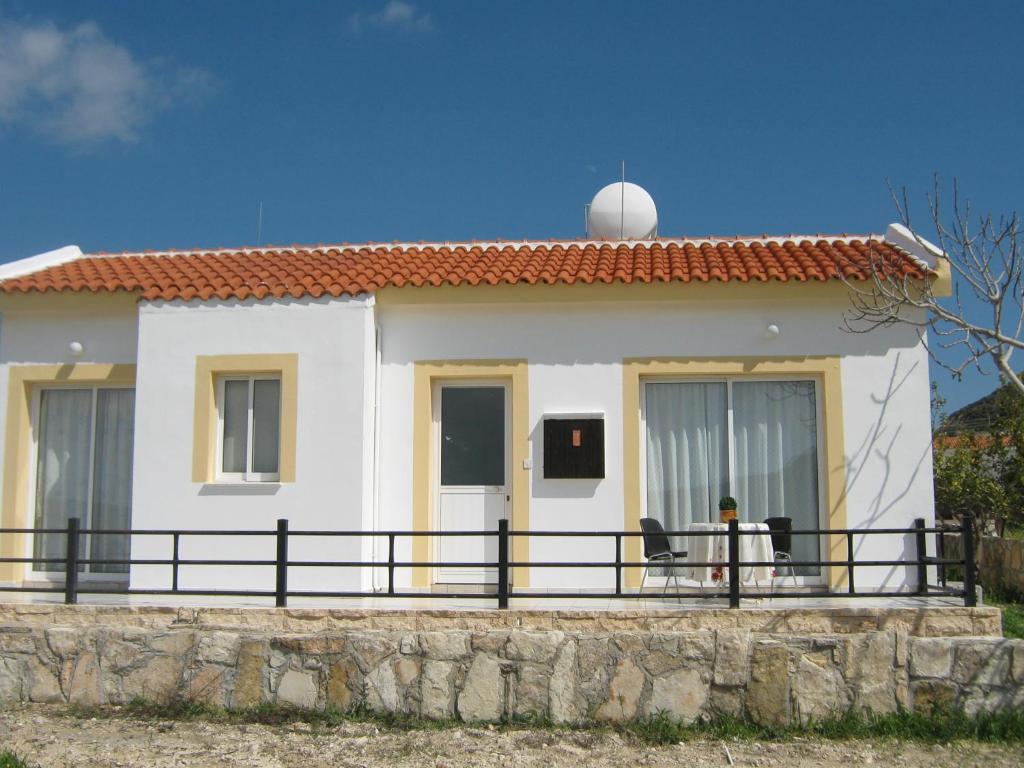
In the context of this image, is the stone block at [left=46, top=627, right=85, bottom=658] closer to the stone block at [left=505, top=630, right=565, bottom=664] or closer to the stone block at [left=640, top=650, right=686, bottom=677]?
the stone block at [left=505, top=630, right=565, bottom=664]

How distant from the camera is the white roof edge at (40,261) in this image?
1216cm

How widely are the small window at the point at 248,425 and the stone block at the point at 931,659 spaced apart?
6.54 meters

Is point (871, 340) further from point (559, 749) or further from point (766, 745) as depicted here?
point (559, 749)

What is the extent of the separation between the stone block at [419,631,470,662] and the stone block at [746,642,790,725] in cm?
241

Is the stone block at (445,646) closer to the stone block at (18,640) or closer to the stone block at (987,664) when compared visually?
the stone block at (18,640)

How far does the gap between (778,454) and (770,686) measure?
3274 mm

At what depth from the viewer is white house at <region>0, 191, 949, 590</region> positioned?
34.6 feet

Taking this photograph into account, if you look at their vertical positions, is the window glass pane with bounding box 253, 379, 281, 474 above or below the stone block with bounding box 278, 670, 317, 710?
above

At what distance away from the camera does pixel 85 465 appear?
1173 centimetres

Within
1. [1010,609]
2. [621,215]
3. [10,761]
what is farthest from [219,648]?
[1010,609]

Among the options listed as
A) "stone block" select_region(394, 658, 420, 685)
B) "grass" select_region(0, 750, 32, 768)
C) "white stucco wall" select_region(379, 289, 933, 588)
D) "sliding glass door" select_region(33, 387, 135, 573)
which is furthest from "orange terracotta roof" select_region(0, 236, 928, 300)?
"grass" select_region(0, 750, 32, 768)

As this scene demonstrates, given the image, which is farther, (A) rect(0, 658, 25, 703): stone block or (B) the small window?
(B) the small window

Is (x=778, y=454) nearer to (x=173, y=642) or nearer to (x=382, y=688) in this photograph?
(x=382, y=688)

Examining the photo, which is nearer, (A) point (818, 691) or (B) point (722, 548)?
(A) point (818, 691)
